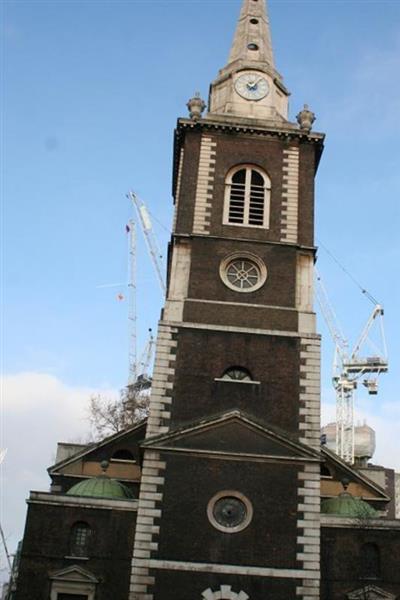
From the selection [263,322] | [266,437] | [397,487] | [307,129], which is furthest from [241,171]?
[397,487]

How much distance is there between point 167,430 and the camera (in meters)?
27.9

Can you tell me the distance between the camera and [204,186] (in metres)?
33.1

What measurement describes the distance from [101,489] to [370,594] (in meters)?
10.4

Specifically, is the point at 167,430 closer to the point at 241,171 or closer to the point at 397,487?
the point at 241,171

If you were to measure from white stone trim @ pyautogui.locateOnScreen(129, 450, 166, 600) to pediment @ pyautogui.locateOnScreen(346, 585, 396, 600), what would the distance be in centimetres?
683

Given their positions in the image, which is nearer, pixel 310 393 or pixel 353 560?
pixel 353 560

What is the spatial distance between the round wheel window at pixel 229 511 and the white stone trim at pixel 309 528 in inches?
71.3

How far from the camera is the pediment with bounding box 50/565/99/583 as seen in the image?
26641mm

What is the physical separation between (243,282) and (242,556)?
34.5 ft

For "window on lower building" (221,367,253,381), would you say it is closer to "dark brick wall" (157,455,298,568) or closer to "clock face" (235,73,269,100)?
"dark brick wall" (157,455,298,568)

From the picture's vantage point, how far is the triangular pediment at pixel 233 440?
90.1 feet

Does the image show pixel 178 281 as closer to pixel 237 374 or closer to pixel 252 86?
pixel 237 374

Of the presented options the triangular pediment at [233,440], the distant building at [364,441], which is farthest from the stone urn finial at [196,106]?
the distant building at [364,441]

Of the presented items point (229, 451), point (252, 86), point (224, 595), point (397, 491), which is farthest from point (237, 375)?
point (397, 491)
